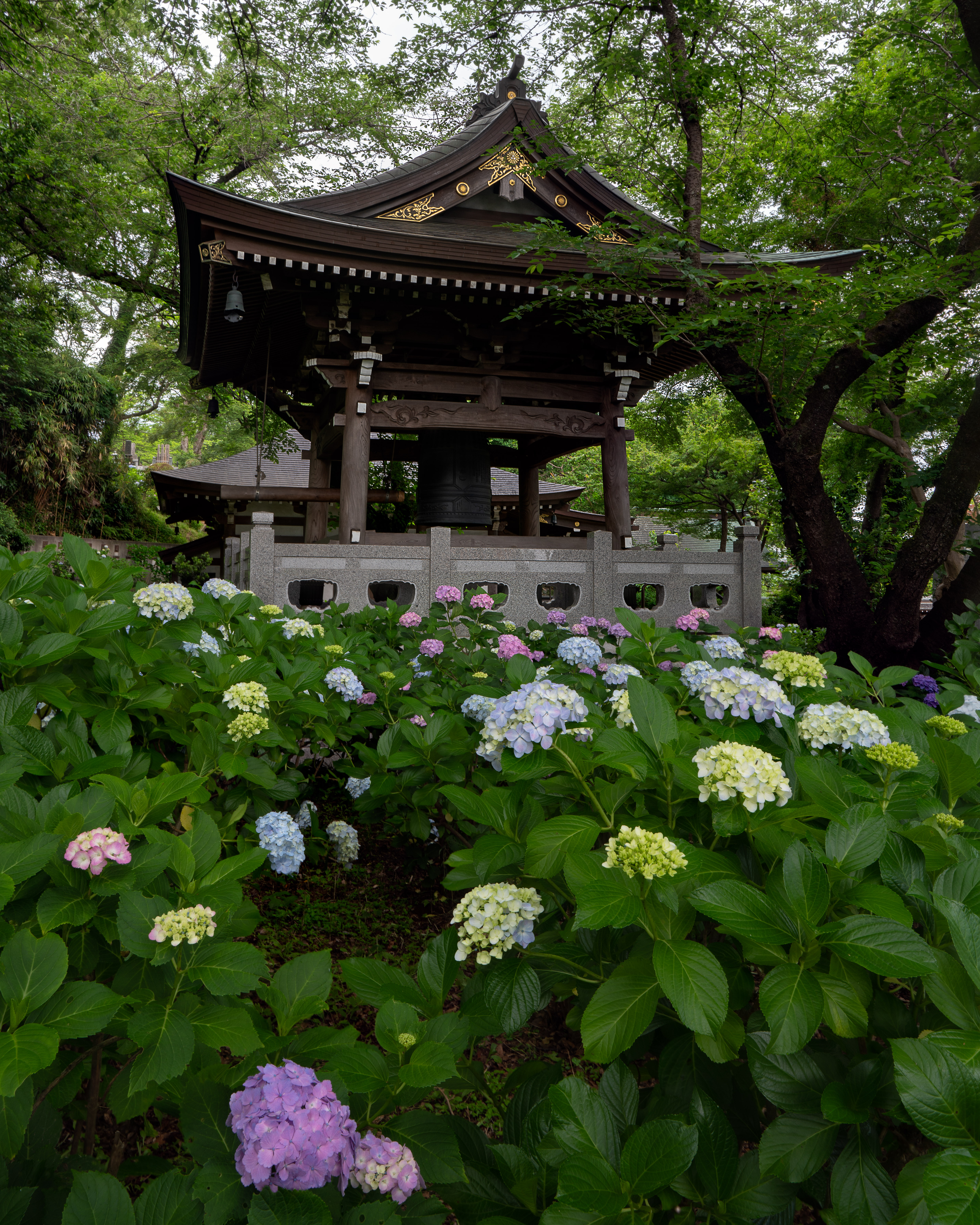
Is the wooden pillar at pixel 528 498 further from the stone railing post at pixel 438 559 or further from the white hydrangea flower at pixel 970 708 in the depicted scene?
the white hydrangea flower at pixel 970 708

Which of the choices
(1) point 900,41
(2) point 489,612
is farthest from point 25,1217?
(1) point 900,41

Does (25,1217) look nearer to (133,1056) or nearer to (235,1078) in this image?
(235,1078)

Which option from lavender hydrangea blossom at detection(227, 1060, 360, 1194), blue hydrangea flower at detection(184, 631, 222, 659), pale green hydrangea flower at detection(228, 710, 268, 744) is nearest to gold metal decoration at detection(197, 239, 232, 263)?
blue hydrangea flower at detection(184, 631, 222, 659)

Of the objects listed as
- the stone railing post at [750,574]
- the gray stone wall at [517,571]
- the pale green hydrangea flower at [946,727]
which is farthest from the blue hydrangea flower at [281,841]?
the stone railing post at [750,574]

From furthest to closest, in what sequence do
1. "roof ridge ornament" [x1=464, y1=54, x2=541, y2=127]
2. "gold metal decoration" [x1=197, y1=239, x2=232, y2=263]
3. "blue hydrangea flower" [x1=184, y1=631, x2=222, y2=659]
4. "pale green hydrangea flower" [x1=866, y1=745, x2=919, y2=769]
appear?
"roof ridge ornament" [x1=464, y1=54, x2=541, y2=127] → "gold metal decoration" [x1=197, y1=239, x2=232, y2=263] → "blue hydrangea flower" [x1=184, y1=631, x2=222, y2=659] → "pale green hydrangea flower" [x1=866, y1=745, x2=919, y2=769]

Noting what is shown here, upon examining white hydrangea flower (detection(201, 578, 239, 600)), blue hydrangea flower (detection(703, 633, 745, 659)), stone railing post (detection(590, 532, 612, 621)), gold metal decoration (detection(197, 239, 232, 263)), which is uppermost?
gold metal decoration (detection(197, 239, 232, 263))

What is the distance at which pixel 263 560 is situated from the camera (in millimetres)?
6984

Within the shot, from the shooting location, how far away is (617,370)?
8555mm

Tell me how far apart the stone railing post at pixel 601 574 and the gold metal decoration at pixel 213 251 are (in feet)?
14.7

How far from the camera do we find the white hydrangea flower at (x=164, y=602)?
6.27 ft

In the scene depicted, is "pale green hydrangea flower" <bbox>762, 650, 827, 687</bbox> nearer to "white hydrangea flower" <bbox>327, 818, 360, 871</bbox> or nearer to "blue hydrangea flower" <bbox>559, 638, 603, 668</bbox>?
"blue hydrangea flower" <bbox>559, 638, 603, 668</bbox>

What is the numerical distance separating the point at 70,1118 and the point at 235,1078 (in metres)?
0.53

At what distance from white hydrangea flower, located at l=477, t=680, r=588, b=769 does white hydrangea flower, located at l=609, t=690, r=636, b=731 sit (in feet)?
0.37

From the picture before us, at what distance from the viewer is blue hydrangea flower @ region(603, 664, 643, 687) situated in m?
2.16
